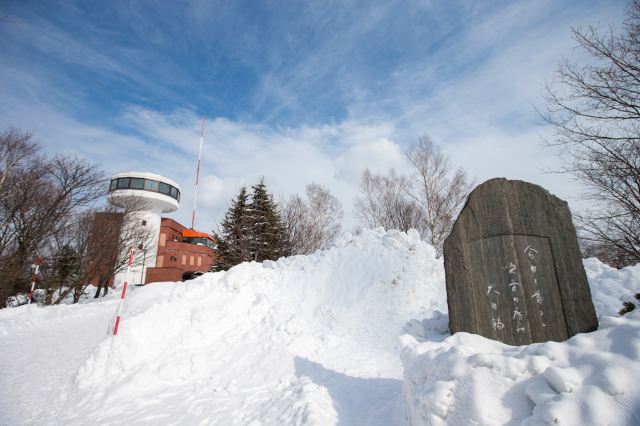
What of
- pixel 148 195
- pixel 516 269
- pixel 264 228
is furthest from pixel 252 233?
pixel 516 269

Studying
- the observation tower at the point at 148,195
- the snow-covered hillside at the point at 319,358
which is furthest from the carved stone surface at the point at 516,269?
the observation tower at the point at 148,195

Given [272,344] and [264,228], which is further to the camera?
[264,228]

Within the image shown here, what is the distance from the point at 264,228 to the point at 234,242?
2.34 meters

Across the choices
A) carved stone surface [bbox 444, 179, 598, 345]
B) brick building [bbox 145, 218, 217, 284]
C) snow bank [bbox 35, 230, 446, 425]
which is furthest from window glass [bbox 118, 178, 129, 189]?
carved stone surface [bbox 444, 179, 598, 345]

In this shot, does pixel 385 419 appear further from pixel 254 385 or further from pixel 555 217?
pixel 555 217

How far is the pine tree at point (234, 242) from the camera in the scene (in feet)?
66.9

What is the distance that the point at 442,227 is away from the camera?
1705cm

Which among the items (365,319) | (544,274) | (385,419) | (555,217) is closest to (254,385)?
(385,419)

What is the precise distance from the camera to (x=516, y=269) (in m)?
3.79

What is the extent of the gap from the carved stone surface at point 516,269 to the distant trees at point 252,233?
16545 mm

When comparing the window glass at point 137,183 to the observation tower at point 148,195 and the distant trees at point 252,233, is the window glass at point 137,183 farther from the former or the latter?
the distant trees at point 252,233

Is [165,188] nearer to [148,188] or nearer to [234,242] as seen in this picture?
[148,188]

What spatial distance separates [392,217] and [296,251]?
7.08 metres

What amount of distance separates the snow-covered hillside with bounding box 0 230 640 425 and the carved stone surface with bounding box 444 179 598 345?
438 mm
